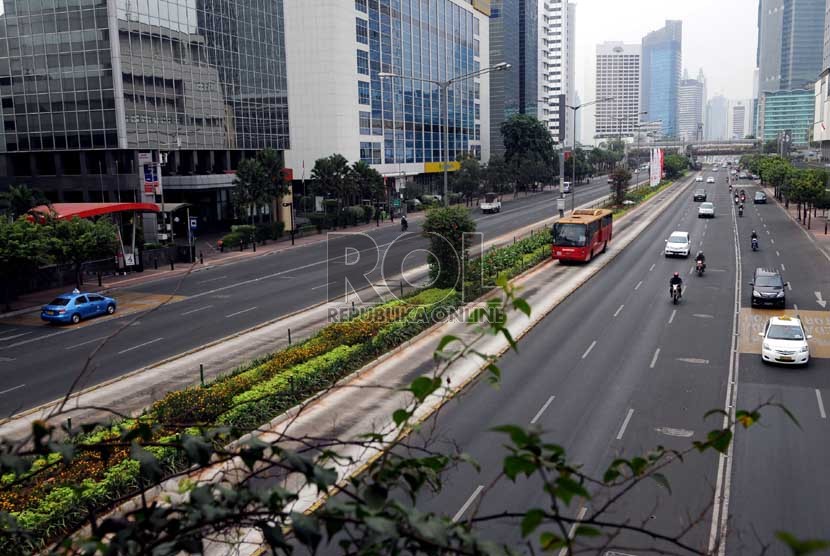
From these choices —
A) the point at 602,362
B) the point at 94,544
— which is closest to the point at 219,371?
the point at 602,362

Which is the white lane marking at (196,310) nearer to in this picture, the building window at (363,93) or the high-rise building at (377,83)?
the high-rise building at (377,83)

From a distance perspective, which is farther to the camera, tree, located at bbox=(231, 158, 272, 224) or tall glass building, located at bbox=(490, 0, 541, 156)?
tall glass building, located at bbox=(490, 0, 541, 156)

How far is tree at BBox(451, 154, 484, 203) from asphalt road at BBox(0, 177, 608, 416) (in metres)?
40.1

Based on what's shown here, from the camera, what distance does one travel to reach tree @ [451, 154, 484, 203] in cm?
9888

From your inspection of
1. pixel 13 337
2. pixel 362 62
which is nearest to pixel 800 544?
pixel 13 337

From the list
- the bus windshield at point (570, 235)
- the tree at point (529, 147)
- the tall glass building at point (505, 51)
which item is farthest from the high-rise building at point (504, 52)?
the bus windshield at point (570, 235)

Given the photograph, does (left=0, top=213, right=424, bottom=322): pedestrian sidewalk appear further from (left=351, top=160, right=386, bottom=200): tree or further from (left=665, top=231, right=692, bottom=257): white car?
(left=665, top=231, right=692, bottom=257): white car

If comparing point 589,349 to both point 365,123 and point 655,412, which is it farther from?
point 365,123

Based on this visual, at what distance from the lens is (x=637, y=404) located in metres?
21.0

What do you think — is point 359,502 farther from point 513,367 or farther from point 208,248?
point 208,248

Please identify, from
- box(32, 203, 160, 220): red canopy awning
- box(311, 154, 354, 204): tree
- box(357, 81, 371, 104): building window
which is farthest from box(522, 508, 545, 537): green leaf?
box(357, 81, 371, 104): building window

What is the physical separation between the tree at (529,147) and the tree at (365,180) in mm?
49241

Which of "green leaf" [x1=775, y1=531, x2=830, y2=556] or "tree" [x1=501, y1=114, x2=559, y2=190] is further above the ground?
"tree" [x1=501, y1=114, x2=559, y2=190]

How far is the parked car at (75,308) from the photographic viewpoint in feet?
110
